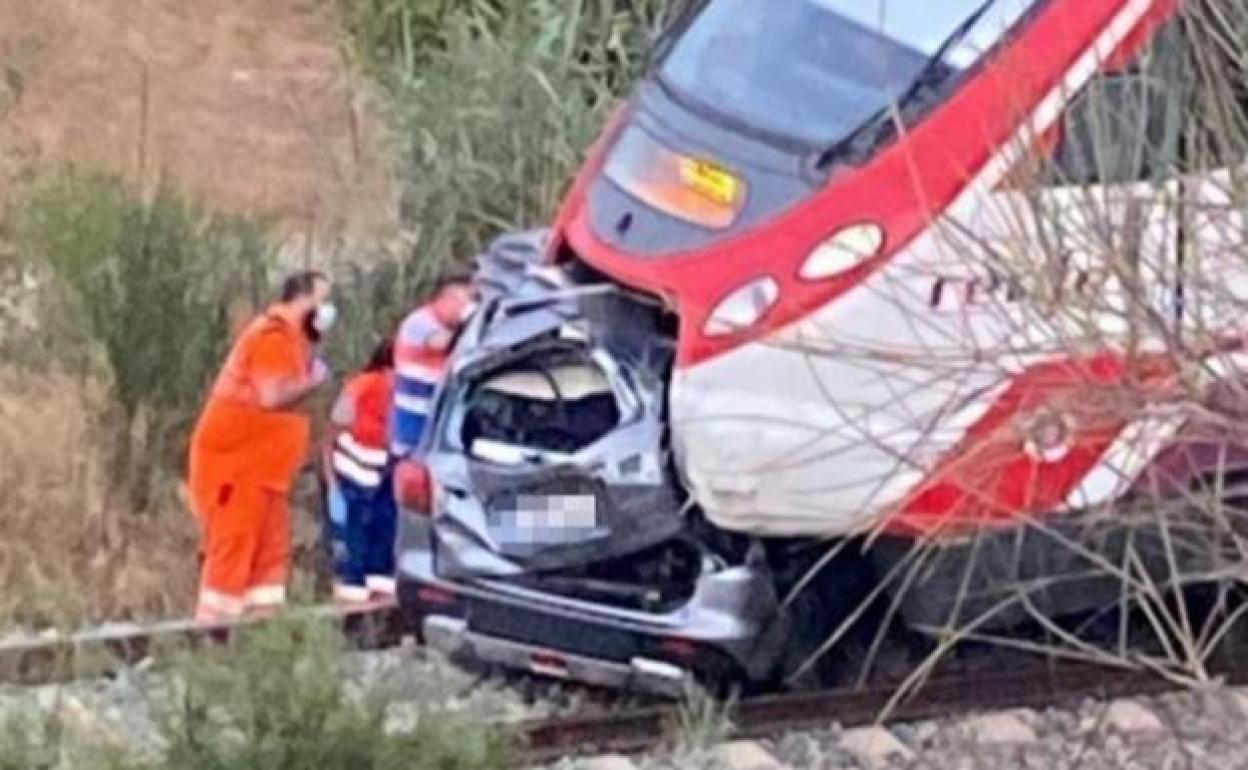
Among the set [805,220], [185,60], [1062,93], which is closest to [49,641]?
[805,220]

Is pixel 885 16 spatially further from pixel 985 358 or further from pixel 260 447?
pixel 985 358

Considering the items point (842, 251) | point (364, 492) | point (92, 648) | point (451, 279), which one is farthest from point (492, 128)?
point (842, 251)

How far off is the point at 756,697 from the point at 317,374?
2054mm

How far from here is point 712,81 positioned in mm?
11836

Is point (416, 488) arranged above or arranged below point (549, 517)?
below

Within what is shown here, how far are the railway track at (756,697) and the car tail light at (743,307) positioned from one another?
1123mm

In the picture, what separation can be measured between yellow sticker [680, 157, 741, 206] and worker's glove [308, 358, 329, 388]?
1.65 m

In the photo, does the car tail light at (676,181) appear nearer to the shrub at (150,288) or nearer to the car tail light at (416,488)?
the car tail light at (416,488)

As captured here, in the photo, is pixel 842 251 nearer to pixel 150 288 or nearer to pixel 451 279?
pixel 451 279

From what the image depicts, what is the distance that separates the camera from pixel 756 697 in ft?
37.7

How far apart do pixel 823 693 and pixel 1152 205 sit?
4629 millimetres

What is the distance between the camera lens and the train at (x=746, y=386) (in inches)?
397

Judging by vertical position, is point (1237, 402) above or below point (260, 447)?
above

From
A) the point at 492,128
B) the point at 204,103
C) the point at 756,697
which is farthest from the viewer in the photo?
the point at 204,103
